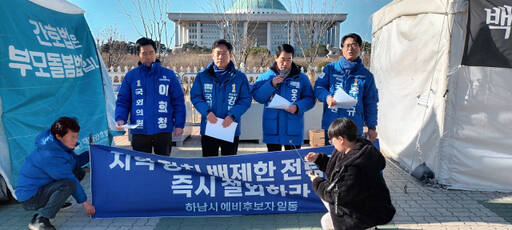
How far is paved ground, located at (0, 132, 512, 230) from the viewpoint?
325 centimetres

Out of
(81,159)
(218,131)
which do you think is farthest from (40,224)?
(218,131)

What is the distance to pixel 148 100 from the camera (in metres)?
3.58

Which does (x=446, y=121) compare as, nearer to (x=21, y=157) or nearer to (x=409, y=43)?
(x=409, y=43)

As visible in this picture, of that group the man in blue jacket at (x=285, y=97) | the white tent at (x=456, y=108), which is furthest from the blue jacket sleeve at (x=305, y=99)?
the white tent at (x=456, y=108)


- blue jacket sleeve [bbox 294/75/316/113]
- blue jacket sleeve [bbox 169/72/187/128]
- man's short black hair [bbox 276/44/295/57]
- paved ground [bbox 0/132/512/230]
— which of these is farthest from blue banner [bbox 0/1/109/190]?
blue jacket sleeve [bbox 294/75/316/113]

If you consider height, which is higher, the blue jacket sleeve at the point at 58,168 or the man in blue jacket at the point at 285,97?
Answer: the man in blue jacket at the point at 285,97

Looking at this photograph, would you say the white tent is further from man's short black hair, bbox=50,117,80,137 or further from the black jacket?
man's short black hair, bbox=50,117,80,137

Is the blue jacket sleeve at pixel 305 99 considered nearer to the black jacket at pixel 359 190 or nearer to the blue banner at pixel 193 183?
the blue banner at pixel 193 183

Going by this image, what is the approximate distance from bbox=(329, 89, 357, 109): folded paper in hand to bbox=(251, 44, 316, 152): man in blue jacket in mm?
341

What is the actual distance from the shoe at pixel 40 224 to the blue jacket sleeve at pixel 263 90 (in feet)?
7.42

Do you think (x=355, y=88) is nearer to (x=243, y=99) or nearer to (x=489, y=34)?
(x=243, y=99)

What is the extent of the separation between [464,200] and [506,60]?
65.2 inches

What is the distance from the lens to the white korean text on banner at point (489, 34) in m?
3.90

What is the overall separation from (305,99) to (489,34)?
2.25m
